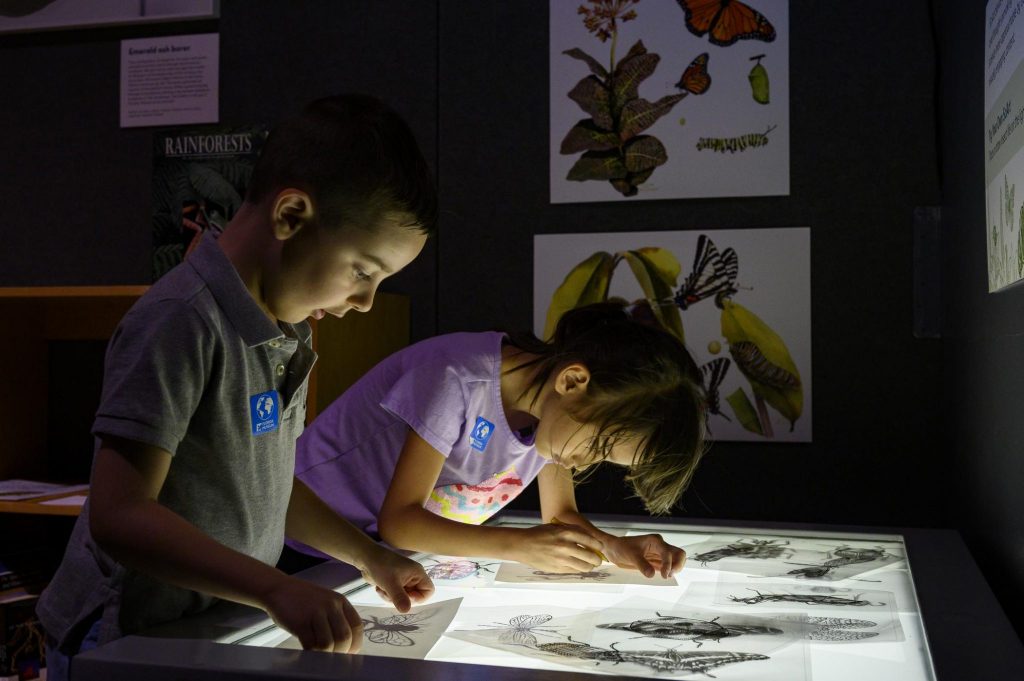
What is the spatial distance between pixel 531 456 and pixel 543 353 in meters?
0.17

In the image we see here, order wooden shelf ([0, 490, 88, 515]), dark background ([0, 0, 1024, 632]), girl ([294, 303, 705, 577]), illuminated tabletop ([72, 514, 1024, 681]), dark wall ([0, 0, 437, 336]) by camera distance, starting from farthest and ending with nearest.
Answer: dark wall ([0, 0, 437, 336]) < dark background ([0, 0, 1024, 632]) < wooden shelf ([0, 490, 88, 515]) < girl ([294, 303, 705, 577]) < illuminated tabletop ([72, 514, 1024, 681])

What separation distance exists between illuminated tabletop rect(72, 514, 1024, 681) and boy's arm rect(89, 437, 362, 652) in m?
0.03

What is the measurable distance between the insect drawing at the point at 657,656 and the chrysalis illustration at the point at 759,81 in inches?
63.9

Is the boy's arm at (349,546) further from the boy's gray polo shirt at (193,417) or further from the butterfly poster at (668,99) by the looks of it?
the butterfly poster at (668,99)

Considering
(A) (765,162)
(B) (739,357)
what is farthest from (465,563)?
(A) (765,162)

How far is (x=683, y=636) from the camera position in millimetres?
880

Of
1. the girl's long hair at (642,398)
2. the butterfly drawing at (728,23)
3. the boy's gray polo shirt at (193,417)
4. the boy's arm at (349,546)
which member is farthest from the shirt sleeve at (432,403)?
the butterfly drawing at (728,23)

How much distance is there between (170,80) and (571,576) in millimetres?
1965

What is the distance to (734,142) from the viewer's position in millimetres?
2182

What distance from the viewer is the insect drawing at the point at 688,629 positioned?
34.6 inches

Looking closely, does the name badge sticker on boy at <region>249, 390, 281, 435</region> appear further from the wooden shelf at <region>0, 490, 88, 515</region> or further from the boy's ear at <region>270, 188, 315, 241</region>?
the wooden shelf at <region>0, 490, 88, 515</region>

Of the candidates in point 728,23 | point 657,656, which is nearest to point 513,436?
point 657,656

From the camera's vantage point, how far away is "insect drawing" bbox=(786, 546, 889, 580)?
116 cm

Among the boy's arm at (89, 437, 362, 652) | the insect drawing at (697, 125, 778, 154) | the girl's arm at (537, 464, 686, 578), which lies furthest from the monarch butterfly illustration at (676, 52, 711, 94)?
the boy's arm at (89, 437, 362, 652)
